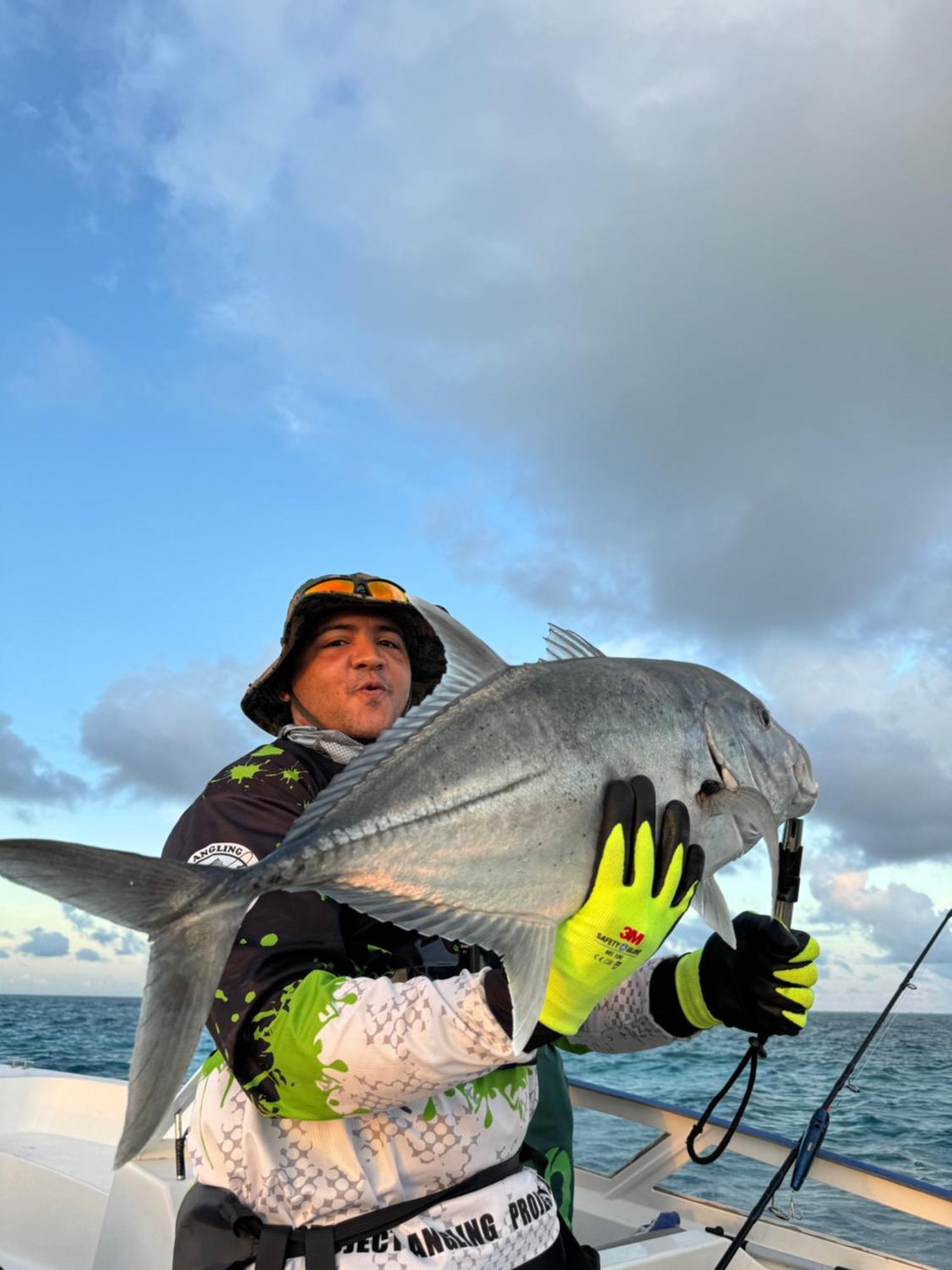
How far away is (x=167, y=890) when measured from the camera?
1849mm

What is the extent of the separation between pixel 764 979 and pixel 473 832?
1358 mm

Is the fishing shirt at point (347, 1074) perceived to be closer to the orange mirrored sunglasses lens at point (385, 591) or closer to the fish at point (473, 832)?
the fish at point (473, 832)

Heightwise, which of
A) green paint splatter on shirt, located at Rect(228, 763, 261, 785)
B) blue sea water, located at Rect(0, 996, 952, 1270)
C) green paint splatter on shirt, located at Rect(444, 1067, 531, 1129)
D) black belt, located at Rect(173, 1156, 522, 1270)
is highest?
green paint splatter on shirt, located at Rect(228, 763, 261, 785)

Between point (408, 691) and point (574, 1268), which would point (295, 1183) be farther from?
point (408, 691)

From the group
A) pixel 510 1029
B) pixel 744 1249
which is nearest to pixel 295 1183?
pixel 510 1029

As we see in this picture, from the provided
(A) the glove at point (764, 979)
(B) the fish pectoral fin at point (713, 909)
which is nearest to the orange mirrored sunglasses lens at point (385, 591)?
(B) the fish pectoral fin at point (713, 909)

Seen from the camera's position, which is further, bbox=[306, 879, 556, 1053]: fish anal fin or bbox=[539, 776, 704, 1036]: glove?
bbox=[539, 776, 704, 1036]: glove

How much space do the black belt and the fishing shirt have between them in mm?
21

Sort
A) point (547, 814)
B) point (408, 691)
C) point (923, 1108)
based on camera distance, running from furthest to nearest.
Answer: point (923, 1108) < point (408, 691) < point (547, 814)

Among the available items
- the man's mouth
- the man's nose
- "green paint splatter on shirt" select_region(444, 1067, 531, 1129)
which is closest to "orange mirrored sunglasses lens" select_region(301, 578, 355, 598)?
the man's nose

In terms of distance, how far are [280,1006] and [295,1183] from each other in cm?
50

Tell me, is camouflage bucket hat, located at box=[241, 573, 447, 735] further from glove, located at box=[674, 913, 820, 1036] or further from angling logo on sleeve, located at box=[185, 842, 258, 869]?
glove, located at box=[674, 913, 820, 1036]

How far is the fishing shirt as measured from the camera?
2.04 m

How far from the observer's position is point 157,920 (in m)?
1.83
